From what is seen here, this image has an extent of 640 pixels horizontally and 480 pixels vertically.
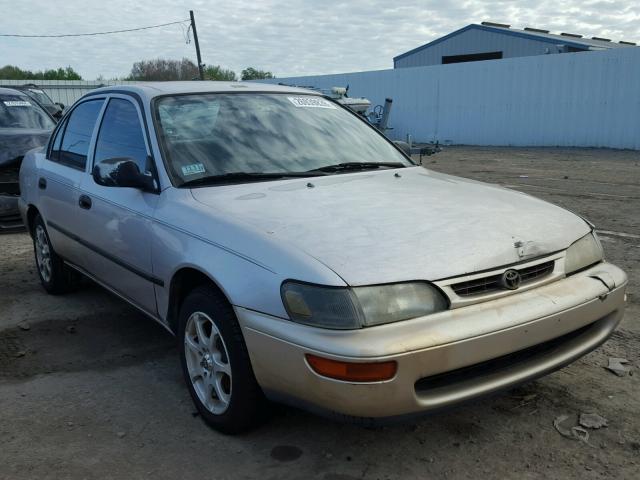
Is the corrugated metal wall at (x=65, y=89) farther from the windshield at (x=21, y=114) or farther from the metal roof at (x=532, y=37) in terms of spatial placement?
the windshield at (x=21, y=114)

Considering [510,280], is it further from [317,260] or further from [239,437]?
[239,437]

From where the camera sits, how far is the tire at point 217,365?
8.73 feet

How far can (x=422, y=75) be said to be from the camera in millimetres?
25391

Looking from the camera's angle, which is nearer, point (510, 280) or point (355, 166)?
point (510, 280)

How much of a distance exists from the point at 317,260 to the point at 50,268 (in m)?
3.48

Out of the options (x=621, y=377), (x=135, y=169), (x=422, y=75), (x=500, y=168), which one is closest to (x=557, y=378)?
(x=621, y=377)

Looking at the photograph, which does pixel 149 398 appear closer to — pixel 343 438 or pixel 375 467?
pixel 343 438

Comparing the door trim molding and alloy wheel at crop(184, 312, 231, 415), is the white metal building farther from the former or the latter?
alloy wheel at crop(184, 312, 231, 415)

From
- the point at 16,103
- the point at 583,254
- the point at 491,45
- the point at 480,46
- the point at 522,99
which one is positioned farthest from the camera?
the point at 480,46

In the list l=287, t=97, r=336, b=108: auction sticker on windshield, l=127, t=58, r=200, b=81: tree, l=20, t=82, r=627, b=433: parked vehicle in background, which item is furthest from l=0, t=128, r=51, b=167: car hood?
l=127, t=58, r=200, b=81: tree

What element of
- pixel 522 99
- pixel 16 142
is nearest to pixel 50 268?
pixel 16 142

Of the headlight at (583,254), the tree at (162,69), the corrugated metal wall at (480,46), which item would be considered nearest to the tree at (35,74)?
the tree at (162,69)

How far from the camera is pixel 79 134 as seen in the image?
4.58 metres

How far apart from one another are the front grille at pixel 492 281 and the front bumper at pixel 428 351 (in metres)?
0.06
